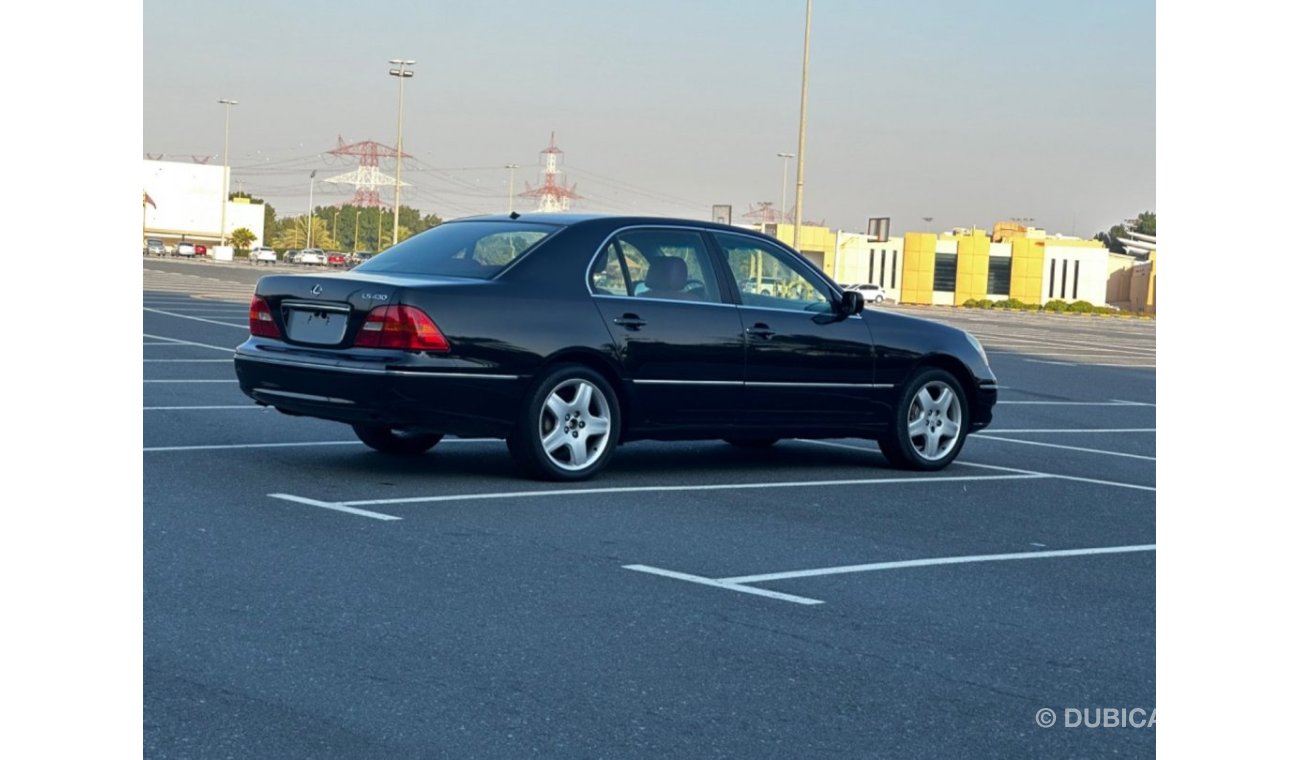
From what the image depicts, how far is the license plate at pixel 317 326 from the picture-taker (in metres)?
9.52

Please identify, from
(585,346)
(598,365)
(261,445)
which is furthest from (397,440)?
(585,346)

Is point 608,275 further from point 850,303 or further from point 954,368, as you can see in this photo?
point 954,368

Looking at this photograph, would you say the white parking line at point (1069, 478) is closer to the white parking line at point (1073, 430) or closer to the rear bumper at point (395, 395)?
the white parking line at point (1073, 430)

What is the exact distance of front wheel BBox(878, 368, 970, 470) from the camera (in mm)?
11367

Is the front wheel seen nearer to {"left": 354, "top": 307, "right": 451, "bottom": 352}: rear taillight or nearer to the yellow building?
{"left": 354, "top": 307, "right": 451, "bottom": 352}: rear taillight

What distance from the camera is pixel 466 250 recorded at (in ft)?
33.0

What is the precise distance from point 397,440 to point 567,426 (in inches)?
64.1

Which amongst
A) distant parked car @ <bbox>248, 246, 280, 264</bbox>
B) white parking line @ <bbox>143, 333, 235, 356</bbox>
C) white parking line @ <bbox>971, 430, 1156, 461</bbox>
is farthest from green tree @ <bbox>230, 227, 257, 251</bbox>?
white parking line @ <bbox>971, 430, 1156, 461</bbox>

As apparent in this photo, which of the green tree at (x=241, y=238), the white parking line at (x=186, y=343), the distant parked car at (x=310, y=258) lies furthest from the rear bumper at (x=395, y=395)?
the green tree at (x=241, y=238)

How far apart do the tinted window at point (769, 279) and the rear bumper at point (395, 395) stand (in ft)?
5.82

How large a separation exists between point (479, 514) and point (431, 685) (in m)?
3.42

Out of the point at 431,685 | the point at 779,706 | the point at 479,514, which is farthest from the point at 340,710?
the point at 479,514

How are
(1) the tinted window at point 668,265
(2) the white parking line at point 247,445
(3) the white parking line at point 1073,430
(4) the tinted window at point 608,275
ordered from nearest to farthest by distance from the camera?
(4) the tinted window at point 608,275 < (1) the tinted window at point 668,265 < (2) the white parking line at point 247,445 < (3) the white parking line at point 1073,430
